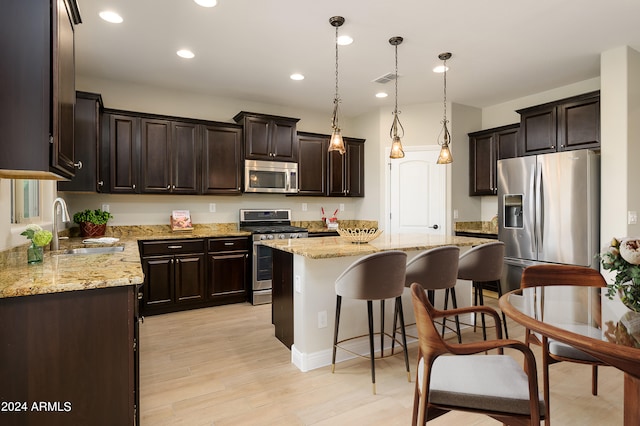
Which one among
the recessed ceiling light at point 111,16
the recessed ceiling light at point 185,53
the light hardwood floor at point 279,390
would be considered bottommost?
the light hardwood floor at point 279,390

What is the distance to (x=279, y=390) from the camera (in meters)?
2.33

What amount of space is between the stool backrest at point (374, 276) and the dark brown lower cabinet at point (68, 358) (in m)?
1.27

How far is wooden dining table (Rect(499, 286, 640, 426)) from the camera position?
1173mm

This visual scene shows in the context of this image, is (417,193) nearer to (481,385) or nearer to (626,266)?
(626,266)

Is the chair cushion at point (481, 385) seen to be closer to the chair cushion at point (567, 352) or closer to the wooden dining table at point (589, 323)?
the wooden dining table at point (589, 323)

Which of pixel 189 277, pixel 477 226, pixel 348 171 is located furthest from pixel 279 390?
pixel 477 226

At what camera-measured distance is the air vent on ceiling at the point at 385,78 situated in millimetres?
4090

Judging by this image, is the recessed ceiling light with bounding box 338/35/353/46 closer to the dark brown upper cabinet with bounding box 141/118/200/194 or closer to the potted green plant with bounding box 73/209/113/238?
the dark brown upper cabinet with bounding box 141/118/200/194

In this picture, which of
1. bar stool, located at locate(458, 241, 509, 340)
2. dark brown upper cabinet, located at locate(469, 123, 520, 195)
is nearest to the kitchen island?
bar stool, located at locate(458, 241, 509, 340)

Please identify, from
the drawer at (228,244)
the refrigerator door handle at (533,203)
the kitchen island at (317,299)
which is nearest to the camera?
the kitchen island at (317,299)

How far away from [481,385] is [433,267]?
1197mm

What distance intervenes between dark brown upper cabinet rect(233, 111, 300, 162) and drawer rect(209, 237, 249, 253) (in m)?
1.11

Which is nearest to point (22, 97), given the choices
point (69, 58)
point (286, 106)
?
point (69, 58)

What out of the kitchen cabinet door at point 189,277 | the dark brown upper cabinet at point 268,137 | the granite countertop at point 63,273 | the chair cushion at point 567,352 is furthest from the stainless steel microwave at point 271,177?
the chair cushion at point 567,352
